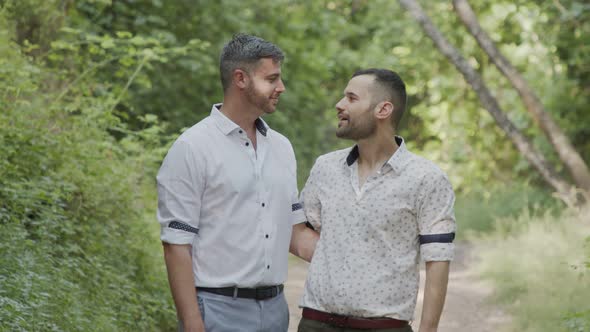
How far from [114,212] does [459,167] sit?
1395cm

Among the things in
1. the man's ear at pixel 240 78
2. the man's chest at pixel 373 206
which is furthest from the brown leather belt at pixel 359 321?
the man's ear at pixel 240 78

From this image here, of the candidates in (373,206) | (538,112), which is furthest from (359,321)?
(538,112)

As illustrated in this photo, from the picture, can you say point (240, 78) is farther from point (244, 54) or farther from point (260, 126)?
point (260, 126)

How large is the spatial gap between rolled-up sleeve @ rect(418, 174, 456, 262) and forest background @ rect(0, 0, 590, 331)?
75.7 inches

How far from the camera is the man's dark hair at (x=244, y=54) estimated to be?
3.66m

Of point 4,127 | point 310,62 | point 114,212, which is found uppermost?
point 310,62

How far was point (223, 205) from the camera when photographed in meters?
3.57

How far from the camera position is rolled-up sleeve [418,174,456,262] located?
3547 mm

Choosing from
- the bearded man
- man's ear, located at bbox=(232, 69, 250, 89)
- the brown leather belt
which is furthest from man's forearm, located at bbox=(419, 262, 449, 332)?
man's ear, located at bbox=(232, 69, 250, 89)

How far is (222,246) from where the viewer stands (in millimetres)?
3574

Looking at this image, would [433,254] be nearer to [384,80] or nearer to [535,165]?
[384,80]

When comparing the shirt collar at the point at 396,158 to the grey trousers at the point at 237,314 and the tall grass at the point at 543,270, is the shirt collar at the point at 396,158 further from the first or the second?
the tall grass at the point at 543,270

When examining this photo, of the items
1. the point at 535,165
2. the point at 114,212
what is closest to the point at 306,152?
the point at 535,165

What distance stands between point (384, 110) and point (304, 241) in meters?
0.64
